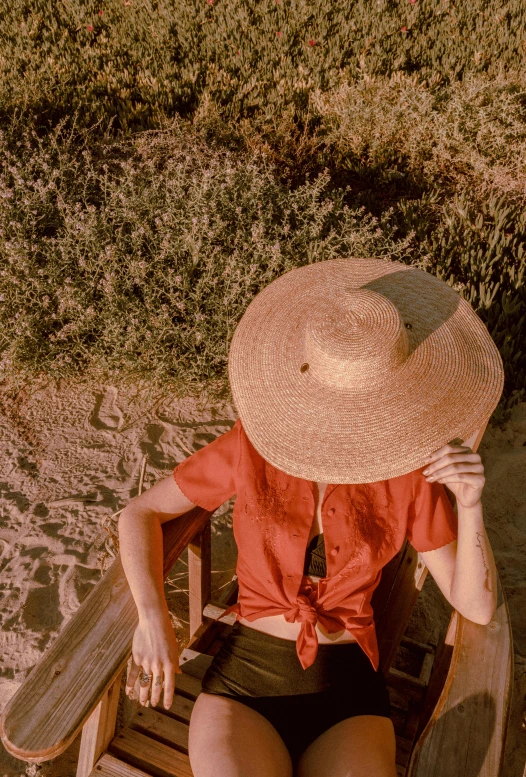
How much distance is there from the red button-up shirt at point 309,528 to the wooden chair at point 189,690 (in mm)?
239

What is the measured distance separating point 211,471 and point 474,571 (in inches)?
33.7

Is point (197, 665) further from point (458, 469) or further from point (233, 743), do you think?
point (458, 469)

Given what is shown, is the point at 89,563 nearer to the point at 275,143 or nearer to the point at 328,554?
the point at 328,554

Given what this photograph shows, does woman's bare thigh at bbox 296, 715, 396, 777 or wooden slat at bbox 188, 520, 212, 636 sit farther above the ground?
woman's bare thigh at bbox 296, 715, 396, 777

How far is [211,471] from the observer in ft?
6.03

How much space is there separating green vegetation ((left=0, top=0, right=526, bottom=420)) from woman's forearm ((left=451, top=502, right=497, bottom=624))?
7.53ft

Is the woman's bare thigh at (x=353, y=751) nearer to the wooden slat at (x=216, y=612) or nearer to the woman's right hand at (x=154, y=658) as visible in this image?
the woman's right hand at (x=154, y=658)

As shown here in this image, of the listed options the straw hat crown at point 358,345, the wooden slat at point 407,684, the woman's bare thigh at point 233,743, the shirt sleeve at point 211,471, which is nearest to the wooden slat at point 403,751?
the wooden slat at point 407,684

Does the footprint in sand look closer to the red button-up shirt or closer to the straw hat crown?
the red button-up shirt

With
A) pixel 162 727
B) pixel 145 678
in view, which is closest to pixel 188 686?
pixel 162 727

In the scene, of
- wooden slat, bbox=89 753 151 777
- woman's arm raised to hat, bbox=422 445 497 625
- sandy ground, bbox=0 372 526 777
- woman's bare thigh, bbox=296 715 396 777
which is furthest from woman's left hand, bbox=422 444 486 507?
sandy ground, bbox=0 372 526 777

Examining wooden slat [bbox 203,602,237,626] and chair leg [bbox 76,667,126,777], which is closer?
chair leg [bbox 76,667,126,777]

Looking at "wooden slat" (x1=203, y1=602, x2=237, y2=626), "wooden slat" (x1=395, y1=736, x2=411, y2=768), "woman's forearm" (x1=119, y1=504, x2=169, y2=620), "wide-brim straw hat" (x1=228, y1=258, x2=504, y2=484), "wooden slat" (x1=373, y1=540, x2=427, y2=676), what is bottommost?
"wooden slat" (x1=203, y1=602, x2=237, y2=626)

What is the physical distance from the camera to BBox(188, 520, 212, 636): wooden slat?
2.18 m
